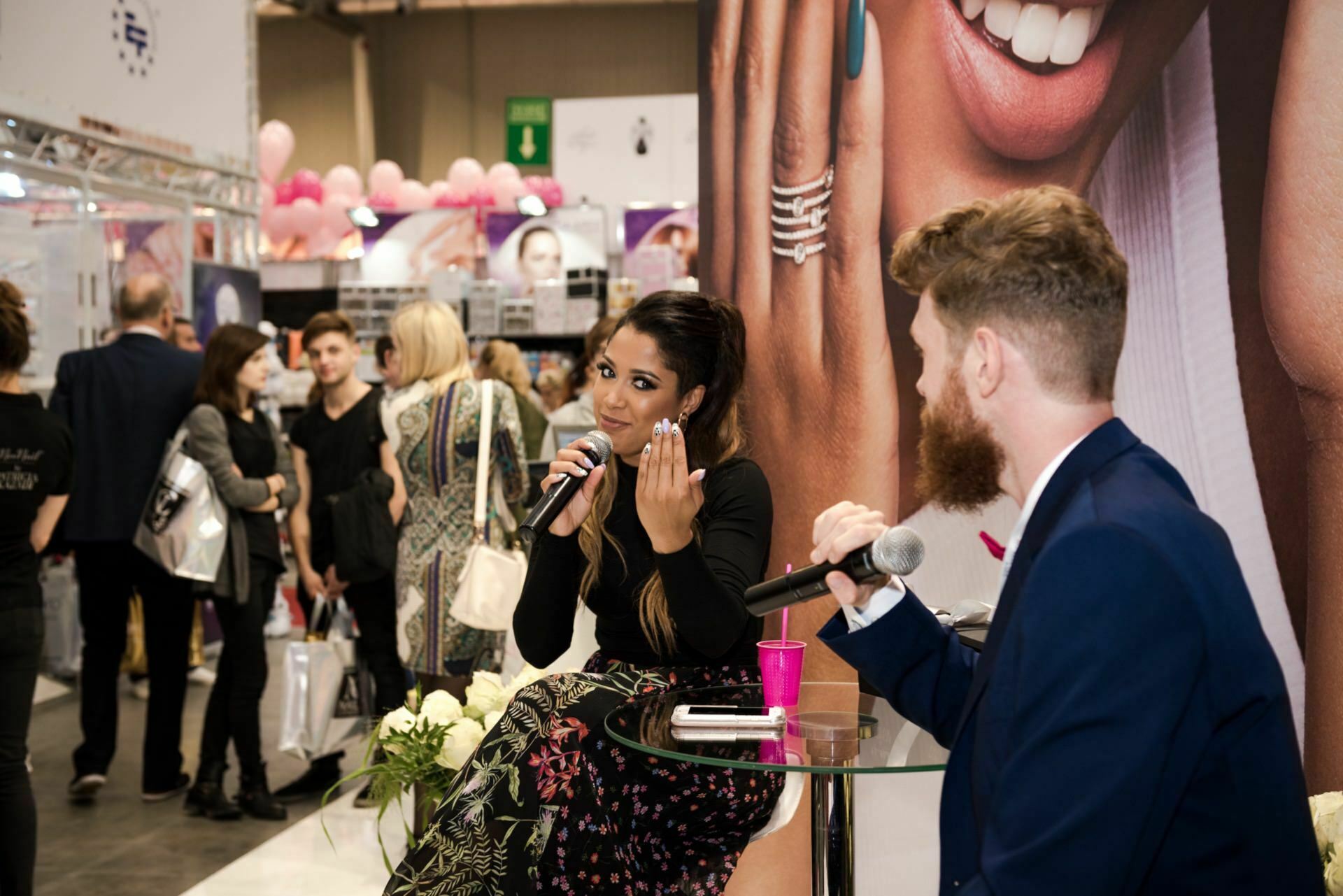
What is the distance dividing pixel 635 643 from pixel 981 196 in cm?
136

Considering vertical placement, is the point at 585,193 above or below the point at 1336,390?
above

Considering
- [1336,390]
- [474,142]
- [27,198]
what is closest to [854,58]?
[1336,390]

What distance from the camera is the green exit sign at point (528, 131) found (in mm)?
14680

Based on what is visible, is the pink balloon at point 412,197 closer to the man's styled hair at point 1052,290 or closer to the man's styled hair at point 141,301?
the man's styled hair at point 141,301

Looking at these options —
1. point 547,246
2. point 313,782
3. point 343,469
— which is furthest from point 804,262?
point 547,246

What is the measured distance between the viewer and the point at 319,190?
11.5 meters

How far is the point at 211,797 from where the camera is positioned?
4184 mm

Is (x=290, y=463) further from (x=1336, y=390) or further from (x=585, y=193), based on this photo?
(x=585, y=193)

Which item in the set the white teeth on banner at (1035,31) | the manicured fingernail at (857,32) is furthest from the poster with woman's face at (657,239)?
the white teeth on banner at (1035,31)

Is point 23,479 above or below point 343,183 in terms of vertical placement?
below

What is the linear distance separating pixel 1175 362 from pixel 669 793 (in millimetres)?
1527

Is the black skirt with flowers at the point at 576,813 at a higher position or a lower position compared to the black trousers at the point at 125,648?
higher

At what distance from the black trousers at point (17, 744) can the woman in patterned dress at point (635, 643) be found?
1486 millimetres

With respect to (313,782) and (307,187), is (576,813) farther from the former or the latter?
(307,187)
